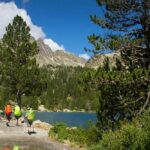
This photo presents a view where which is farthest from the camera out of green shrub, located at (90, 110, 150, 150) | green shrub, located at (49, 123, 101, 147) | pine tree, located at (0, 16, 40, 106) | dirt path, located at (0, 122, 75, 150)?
pine tree, located at (0, 16, 40, 106)

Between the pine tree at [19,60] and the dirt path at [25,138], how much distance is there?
22835mm

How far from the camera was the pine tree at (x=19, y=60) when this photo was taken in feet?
192

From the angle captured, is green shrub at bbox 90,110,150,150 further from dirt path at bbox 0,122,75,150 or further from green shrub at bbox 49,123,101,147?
green shrub at bbox 49,123,101,147

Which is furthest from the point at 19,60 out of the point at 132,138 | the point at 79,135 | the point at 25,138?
the point at 132,138

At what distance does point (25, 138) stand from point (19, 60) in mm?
29821

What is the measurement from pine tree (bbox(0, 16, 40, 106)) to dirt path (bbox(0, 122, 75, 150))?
74.9 feet

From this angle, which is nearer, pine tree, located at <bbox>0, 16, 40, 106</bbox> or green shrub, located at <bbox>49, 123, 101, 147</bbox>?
green shrub, located at <bbox>49, 123, 101, 147</bbox>

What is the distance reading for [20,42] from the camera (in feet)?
195

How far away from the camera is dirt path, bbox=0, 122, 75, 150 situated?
1073 inches

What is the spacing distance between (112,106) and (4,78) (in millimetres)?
31762

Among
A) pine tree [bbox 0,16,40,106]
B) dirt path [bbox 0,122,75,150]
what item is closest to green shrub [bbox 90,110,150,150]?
dirt path [bbox 0,122,75,150]

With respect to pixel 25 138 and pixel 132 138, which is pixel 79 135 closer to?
pixel 25 138

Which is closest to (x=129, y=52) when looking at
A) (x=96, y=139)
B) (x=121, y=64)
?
(x=121, y=64)

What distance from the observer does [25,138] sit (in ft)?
101
